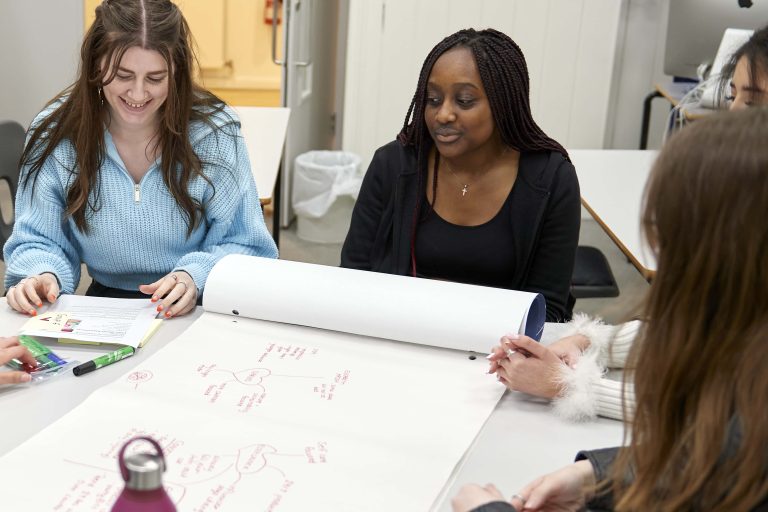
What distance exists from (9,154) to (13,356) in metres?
1.03

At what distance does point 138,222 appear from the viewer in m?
1.72

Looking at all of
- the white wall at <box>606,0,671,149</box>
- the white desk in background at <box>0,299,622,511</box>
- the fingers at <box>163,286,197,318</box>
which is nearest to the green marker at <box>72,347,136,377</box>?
the white desk in background at <box>0,299,622,511</box>

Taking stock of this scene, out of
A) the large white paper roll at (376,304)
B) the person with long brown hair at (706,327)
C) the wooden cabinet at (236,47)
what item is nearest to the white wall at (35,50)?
the wooden cabinet at (236,47)

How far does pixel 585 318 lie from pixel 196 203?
78 centimetres

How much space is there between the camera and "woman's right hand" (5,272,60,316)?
1465 mm

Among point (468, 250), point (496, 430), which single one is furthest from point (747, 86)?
point (496, 430)

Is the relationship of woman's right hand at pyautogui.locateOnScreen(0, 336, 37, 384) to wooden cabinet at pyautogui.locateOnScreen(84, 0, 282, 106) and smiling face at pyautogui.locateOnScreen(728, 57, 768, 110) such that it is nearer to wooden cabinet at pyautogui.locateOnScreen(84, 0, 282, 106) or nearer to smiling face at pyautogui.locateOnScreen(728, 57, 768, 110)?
smiling face at pyautogui.locateOnScreen(728, 57, 768, 110)

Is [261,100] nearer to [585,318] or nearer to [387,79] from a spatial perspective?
[387,79]

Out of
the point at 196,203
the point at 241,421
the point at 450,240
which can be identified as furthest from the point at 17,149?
the point at 241,421

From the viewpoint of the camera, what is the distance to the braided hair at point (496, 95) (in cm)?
168

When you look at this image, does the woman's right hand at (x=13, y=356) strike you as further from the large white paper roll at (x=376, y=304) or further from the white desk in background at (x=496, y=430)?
the large white paper roll at (x=376, y=304)

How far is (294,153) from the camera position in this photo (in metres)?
3.79

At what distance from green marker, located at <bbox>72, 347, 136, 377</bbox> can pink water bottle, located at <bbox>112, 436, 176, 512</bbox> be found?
0.56 meters

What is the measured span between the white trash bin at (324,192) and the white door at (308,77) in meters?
0.06
